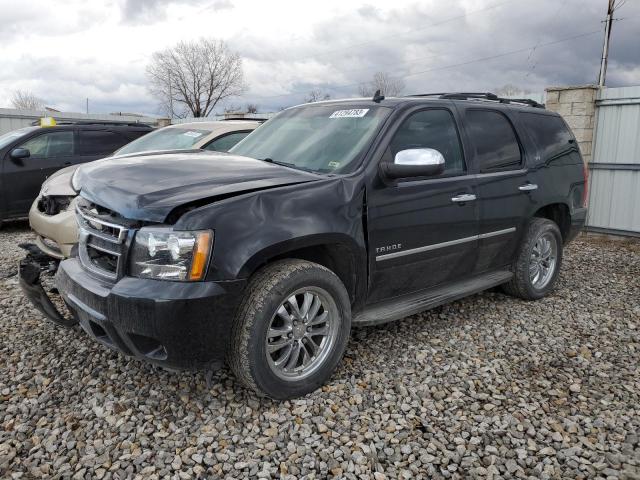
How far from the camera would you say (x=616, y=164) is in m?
8.48

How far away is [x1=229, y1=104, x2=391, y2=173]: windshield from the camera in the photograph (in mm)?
3566

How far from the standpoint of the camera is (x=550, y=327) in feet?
14.8

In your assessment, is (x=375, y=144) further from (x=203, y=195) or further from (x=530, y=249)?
(x=530, y=249)

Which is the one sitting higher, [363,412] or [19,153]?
[19,153]

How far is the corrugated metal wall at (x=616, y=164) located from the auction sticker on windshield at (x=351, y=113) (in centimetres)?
639

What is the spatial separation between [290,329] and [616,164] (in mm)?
7563

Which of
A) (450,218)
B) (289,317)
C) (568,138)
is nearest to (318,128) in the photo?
(450,218)

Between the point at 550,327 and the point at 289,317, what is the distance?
2622mm

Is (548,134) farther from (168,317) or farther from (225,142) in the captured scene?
(168,317)

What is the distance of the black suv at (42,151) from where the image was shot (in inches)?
322

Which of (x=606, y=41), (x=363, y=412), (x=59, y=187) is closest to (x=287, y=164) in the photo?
(x=363, y=412)

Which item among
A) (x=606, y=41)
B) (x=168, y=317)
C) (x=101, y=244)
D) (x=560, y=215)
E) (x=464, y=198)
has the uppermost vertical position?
(x=606, y=41)

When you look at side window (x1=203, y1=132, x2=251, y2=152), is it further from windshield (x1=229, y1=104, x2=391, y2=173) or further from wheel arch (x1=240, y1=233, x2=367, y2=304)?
wheel arch (x1=240, y1=233, x2=367, y2=304)

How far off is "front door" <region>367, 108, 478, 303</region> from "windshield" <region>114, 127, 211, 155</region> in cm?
347
